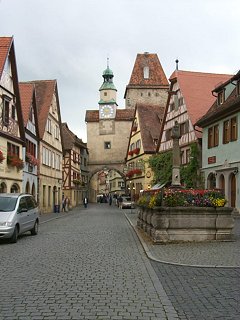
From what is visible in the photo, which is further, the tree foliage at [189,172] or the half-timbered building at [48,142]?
the half-timbered building at [48,142]

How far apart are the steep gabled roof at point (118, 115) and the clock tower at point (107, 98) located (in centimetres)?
65

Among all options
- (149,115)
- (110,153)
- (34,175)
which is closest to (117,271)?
(34,175)

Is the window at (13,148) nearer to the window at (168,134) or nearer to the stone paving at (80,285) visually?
the window at (168,134)

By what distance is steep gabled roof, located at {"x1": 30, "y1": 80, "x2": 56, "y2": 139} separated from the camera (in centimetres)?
4166

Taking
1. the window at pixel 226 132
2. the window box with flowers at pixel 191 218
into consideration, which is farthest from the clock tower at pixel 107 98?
the window box with flowers at pixel 191 218

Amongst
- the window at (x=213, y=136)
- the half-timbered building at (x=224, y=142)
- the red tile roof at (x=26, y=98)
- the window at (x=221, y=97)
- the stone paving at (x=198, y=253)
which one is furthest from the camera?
the red tile roof at (x=26, y=98)

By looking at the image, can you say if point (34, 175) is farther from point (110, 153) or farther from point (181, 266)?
point (110, 153)

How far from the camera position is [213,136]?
33.9 m

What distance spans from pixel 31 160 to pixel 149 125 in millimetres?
25125

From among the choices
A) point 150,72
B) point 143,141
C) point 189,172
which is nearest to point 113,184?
point 150,72

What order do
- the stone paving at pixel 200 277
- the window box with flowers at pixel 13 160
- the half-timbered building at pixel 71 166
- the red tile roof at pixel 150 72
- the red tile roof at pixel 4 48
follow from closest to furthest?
the stone paving at pixel 200 277 < the red tile roof at pixel 4 48 < the window box with flowers at pixel 13 160 < the half-timbered building at pixel 71 166 < the red tile roof at pixel 150 72

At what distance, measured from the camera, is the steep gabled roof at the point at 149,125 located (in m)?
57.7

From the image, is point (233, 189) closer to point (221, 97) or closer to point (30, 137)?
point (221, 97)

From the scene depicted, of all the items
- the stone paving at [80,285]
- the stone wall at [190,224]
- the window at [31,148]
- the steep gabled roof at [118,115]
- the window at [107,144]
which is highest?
the steep gabled roof at [118,115]
